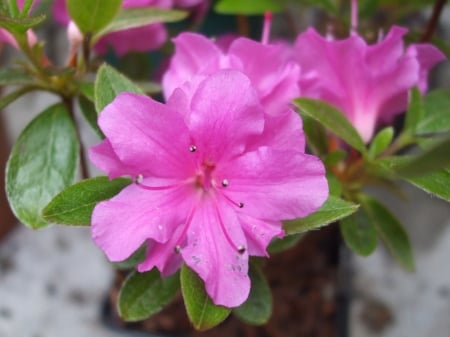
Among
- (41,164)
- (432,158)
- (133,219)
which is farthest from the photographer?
(41,164)

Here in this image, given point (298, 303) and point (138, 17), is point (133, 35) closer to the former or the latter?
point (138, 17)

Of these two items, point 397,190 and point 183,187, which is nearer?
point 183,187

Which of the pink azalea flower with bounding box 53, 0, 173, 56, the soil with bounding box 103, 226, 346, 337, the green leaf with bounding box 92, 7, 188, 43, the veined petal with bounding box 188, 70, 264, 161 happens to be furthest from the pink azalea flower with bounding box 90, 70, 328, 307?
the soil with bounding box 103, 226, 346, 337

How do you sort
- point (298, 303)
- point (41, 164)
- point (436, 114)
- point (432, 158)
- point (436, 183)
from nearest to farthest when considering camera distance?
point (432, 158)
point (436, 183)
point (41, 164)
point (436, 114)
point (298, 303)

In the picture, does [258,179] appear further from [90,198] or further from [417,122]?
[417,122]

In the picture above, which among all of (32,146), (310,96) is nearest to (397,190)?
(310,96)

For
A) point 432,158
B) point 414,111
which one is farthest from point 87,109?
point 432,158
